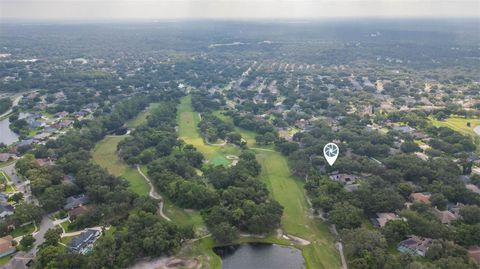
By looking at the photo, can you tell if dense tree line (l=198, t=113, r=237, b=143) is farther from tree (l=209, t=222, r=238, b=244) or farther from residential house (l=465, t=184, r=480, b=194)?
residential house (l=465, t=184, r=480, b=194)

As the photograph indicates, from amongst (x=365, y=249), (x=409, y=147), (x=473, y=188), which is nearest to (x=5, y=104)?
(x=365, y=249)

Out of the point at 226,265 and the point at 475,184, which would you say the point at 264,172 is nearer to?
the point at 226,265

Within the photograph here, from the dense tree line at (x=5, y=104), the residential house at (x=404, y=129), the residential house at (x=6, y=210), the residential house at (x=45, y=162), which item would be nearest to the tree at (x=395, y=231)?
the residential house at (x=404, y=129)

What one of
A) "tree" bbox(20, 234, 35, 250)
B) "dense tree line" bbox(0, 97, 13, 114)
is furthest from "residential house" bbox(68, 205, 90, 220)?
"dense tree line" bbox(0, 97, 13, 114)

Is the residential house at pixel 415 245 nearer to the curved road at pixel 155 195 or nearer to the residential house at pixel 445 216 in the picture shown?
the residential house at pixel 445 216

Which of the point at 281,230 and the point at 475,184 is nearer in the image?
the point at 281,230

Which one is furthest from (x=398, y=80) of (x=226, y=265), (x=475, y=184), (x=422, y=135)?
(x=226, y=265)
